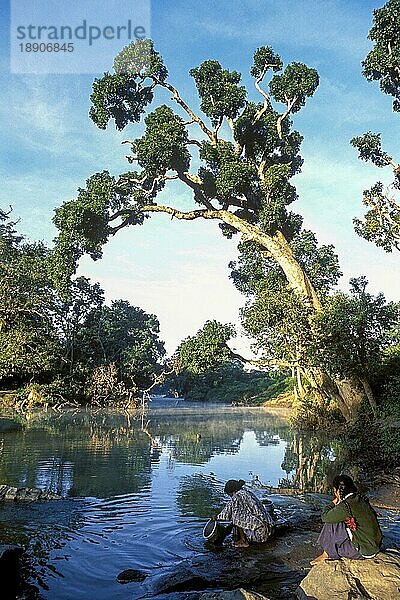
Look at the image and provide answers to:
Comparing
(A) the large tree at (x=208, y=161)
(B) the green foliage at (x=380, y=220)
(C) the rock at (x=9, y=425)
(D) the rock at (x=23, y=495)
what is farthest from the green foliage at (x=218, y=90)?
(D) the rock at (x=23, y=495)

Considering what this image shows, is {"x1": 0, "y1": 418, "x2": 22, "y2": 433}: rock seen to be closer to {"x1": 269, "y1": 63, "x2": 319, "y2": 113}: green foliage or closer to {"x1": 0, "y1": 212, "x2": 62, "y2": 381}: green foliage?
{"x1": 0, "y1": 212, "x2": 62, "y2": 381}: green foliage

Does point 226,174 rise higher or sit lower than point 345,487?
higher

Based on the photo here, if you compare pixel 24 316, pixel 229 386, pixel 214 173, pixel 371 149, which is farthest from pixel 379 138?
pixel 229 386

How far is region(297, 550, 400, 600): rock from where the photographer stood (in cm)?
492

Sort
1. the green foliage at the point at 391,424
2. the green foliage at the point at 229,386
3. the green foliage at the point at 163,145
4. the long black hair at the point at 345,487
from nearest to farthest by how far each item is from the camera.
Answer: the long black hair at the point at 345,487 → the green foliage at the point at 391,424 → the green foliage at the point at 163,145 → the green foliage at the point at 229,386

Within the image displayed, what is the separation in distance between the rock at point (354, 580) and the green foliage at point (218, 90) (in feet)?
69.5

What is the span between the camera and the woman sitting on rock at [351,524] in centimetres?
544

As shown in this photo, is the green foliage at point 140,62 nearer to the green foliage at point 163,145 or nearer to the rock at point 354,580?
the green foliage at point 163,145

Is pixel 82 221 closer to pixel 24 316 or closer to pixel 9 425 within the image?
pixel 9 425

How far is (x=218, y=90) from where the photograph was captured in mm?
23391

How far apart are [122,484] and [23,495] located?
8.22ft

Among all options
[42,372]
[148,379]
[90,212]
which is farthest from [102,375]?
[90,212]

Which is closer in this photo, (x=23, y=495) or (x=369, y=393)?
(x=23, y=495)

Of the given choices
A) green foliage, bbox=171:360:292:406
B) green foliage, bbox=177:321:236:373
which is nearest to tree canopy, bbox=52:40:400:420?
green foliage, bbox=177:321:236:373
